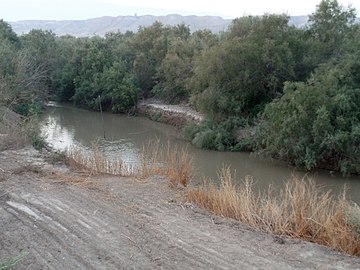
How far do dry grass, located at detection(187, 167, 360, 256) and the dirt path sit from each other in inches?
9.4

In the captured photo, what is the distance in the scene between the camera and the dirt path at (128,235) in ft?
18.7

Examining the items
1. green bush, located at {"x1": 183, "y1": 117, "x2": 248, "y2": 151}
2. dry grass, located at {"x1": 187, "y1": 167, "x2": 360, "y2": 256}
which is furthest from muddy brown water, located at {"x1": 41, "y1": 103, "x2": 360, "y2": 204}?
dry grass, located at {"x1": 187, "y1": 167, "x2": 360, "y2": 256}

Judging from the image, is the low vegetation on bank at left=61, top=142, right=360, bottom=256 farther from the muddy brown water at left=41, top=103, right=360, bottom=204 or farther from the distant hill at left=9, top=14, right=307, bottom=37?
the distant hill at left=9, top=14, right=307, bottom=37

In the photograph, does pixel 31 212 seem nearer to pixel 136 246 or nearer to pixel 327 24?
pixel 136 246

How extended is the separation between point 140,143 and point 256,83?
22.2 ft

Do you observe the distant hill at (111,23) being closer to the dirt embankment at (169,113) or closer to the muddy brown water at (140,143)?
the dirt embankment at (169,113)

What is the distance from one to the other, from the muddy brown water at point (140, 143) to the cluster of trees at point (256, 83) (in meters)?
0.68

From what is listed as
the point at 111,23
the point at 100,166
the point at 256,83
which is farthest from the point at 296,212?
the point at 111,23

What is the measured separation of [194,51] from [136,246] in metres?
29.1

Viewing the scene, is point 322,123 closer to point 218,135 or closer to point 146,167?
point 218,135

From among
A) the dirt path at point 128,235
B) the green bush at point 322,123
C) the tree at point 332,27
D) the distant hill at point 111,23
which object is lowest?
the distant hill at point 111,23

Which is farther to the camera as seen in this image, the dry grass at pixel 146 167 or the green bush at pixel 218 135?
the green bush at pixel 218 135

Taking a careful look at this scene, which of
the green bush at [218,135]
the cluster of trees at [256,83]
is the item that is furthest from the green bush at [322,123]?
the green bush at [218,135]

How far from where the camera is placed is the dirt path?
18.7 feet
